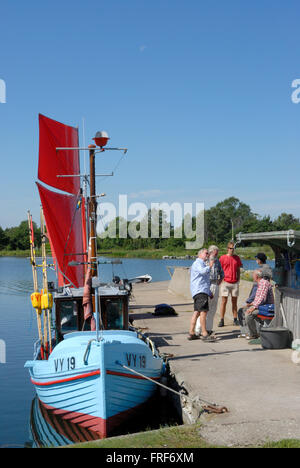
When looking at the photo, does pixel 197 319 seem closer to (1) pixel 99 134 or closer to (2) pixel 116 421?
(2) pixel 116 421

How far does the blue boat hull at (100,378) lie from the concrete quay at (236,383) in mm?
746

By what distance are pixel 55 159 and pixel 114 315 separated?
11.3 meters

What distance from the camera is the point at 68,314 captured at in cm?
1050

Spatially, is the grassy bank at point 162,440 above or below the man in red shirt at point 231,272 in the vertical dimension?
below

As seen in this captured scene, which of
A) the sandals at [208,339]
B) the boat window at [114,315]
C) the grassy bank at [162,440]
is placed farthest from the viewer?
the sandals at [208,339]

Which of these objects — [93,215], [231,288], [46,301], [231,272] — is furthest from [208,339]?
[93,215]

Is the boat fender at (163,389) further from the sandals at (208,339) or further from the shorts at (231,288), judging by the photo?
the shorts at (231,288)

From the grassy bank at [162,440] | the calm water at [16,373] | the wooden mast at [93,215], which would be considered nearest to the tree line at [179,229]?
the calm water at [16,373]

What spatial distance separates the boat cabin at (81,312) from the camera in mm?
10414

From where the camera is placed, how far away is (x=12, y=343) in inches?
712

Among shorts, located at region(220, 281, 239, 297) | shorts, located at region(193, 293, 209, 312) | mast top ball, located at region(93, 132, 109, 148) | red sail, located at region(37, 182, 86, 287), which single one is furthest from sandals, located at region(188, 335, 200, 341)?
red sail, located at region(37, 182, 86, 287)
